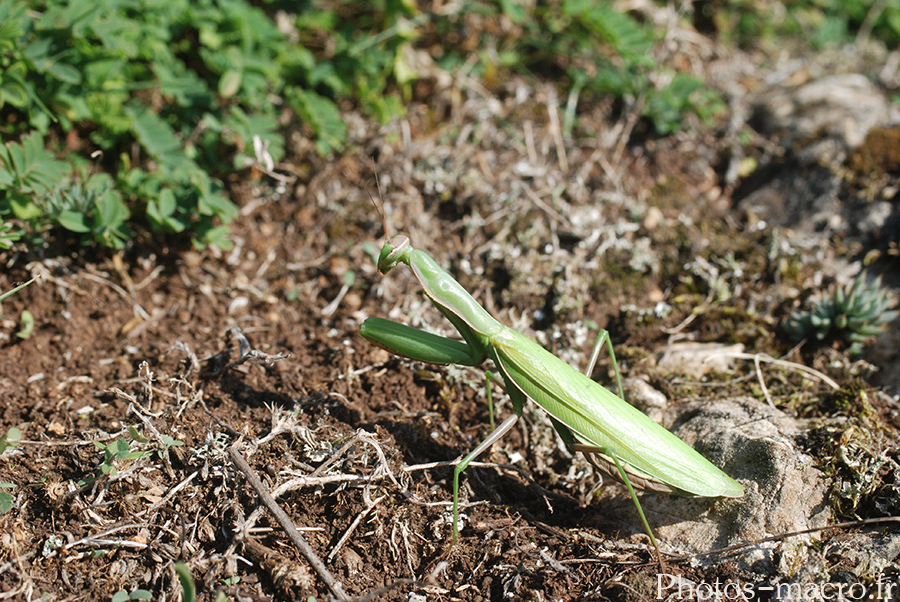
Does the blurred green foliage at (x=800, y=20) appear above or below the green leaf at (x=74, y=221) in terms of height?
above

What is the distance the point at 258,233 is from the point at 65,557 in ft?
8.32

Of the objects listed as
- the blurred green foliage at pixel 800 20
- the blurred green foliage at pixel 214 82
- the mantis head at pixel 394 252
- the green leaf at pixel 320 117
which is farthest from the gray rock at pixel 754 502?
the blurred green foliage at pixel 800 20

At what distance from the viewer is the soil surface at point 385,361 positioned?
264 cm

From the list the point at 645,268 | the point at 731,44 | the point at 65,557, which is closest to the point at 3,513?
the point at 65,557

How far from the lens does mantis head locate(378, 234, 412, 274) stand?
296cm

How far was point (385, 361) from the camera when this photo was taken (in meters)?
3.61

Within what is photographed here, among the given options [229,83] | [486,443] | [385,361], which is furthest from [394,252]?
[229,83]

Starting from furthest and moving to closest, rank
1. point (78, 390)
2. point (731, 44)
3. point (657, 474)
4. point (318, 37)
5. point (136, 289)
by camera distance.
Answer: point (731, 44) < point (318, 37) < point (136, 289) < point (78, 390) < point (657, 474)

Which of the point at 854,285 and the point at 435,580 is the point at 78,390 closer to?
the point at 435,580

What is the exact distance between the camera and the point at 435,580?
2.65m

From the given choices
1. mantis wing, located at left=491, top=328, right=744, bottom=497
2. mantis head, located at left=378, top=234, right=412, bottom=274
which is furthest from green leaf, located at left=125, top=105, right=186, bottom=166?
mantis wing, located at left=491, top=328, right=744, bottom=497

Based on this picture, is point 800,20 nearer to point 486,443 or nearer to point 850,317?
point 850,317

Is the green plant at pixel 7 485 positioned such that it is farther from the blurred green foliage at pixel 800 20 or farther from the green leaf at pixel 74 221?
the blurred green foliage at pixel 800 20

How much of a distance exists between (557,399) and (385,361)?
3.93 feet
